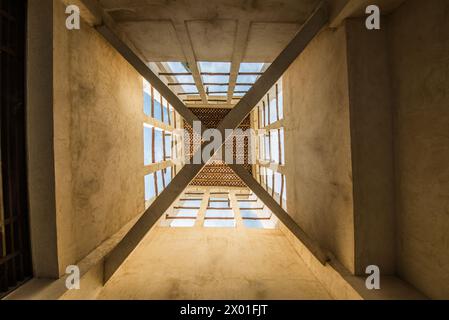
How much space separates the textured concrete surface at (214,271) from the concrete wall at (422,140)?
161 cm

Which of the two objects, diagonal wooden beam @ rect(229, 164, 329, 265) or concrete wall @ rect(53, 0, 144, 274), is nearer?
concrete wall @ rect(53, 0, 144, 274)

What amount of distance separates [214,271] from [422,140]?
4.07 m

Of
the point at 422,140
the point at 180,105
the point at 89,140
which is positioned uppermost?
the point at 180,105

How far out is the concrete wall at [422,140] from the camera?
2.60 metres

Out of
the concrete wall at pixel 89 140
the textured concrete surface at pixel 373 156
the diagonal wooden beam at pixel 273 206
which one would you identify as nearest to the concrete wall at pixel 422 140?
the textured concrete surface at pixel 373 156

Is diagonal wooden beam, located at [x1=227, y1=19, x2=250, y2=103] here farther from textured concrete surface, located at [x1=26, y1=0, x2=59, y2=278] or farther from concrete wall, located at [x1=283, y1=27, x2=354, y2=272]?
textured concrete surface, located at [x1=26, y1=0, x2=59, y2=278]

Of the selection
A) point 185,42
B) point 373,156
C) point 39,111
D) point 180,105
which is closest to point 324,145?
point 373,156

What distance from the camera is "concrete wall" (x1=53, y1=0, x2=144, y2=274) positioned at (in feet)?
10.5

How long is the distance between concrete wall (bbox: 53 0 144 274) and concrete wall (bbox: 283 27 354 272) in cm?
430

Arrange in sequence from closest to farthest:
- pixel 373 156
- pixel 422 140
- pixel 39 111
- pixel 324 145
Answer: pixel 422 140 → pixel 39 111 → pixel 373 156 → pixel 324 145

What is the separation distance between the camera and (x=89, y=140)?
12.8ft

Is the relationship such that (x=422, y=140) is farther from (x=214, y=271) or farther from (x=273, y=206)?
(x=214, y=271)

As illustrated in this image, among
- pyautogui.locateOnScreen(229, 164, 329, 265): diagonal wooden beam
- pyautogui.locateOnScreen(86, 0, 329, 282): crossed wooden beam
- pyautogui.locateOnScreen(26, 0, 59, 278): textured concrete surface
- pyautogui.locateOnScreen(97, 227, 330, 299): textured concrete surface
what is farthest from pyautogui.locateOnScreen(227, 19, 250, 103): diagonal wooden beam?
pyautogui.locateOnScreen(97, 227, 330, 299): textured concrete surface
